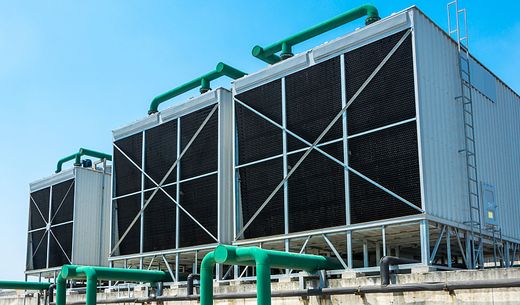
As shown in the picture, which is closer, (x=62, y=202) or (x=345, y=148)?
(x=345, y=148)

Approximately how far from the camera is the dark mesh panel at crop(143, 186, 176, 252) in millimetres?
35719

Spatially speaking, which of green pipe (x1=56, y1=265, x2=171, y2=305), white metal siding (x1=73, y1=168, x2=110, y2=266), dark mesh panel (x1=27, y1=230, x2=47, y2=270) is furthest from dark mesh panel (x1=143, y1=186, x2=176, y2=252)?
dark mesh panel (x1=27, y1=230, x2=47, y2=270)

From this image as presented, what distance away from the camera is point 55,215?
48.7m

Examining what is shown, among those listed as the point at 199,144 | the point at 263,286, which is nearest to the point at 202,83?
the point at 199,144

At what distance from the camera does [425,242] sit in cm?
2423

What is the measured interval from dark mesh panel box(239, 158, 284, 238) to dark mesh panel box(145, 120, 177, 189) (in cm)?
579

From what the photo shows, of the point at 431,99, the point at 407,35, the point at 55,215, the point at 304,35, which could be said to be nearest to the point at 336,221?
the point at 431,99

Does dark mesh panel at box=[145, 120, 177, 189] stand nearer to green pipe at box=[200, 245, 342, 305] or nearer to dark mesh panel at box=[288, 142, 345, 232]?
dark mesh panel at box=[288, 142, 345, 232]

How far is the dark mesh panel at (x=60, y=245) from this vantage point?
47.0 metres

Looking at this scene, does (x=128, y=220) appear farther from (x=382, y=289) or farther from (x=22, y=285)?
(x=382, y=289)

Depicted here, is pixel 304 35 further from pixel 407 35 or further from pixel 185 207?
pixel 185 207

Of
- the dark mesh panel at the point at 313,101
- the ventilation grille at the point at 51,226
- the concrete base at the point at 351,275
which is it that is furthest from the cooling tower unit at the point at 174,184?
the ventilation grille at the point at 51,226

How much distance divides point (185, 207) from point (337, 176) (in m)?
10.7

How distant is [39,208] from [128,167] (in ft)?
49.7
